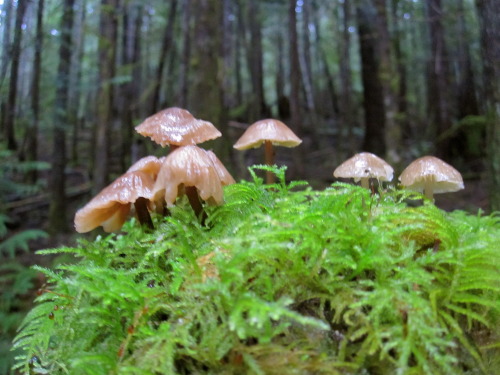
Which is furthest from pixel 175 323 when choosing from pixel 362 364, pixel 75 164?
pixel 75 164

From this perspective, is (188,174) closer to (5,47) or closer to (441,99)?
(5,47)

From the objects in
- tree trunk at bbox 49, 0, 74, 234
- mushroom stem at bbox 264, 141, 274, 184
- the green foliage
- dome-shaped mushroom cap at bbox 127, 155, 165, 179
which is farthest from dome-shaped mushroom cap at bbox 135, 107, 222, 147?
tree trunk at bbox 49, 0, 74, 234

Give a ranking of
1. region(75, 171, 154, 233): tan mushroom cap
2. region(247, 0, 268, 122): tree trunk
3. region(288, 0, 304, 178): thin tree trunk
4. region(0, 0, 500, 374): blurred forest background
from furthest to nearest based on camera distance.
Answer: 1. region(247, 0, 268, 122): tree trunk
2. region(288, 0, 304, 178): thin tree trunk
3. region(0, 0, 500, 374): blurred forest background
4. region(75, 171, 154, 233): tan mushroom cap

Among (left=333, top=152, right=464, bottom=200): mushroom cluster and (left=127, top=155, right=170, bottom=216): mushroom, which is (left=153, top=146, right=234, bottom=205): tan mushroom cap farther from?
(left=333, top=152, right=464, bottom=200): mushroom cluster

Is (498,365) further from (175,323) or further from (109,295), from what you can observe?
(109,295)

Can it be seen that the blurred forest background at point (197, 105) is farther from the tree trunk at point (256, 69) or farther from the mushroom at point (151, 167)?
the mushroom at point (151, 167)

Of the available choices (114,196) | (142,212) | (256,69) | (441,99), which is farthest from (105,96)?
(441,99)
